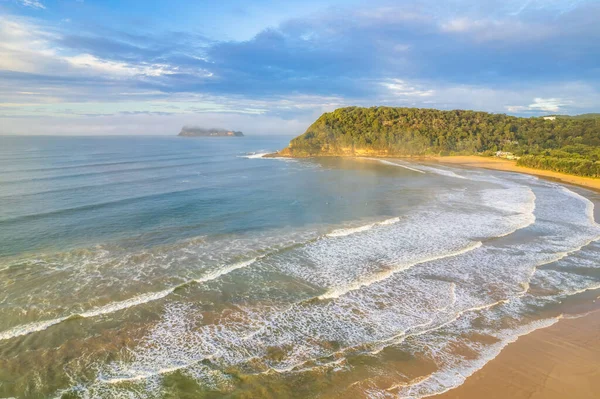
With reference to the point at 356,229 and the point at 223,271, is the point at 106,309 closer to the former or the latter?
the point at 223,271

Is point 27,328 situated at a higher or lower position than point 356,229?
lower

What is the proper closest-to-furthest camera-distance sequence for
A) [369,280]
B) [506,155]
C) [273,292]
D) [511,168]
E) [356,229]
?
[273,292], [369,280], [356,229], [511,168], [506,155]

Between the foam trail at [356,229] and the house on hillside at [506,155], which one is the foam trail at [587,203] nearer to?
the foam trail at [356,229]

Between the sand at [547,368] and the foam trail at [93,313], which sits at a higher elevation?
the sand at [547,368]

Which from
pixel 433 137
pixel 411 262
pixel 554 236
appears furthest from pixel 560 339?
pixel 433 137

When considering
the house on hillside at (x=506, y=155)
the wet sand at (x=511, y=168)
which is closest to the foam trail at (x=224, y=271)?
the wet sand at (x=511, y=168)

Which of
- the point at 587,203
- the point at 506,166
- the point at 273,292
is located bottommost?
the point at 273,292

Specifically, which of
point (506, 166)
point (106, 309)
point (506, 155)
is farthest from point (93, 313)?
point (506, 155)
